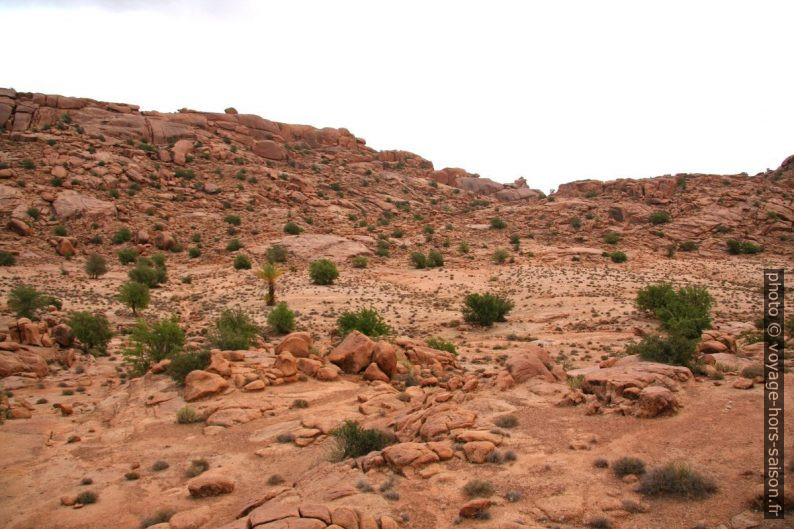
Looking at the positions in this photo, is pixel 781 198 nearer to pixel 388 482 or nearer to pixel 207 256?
pixel 207 256

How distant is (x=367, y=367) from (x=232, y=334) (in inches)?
184

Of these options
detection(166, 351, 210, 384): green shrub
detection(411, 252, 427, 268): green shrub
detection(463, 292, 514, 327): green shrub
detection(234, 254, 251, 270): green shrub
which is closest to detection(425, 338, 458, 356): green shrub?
detection(463, 292, 514, 327): green shrub

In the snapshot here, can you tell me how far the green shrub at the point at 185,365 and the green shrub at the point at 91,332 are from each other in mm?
5789

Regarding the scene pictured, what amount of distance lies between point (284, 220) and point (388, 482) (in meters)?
36.9

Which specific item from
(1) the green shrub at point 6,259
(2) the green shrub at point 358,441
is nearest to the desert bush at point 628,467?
(2) the green shrub at point 358,441

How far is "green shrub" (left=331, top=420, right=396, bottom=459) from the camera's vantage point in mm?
8516

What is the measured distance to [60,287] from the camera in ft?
85.7

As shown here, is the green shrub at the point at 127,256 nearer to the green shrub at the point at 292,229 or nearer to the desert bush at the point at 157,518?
the green shrub at the point at 292,229

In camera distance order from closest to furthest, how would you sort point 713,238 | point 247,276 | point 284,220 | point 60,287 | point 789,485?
point 789,485
point 60,287
point 247,276
point 713,238
point 284,220

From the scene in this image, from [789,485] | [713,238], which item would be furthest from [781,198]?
[789,485]

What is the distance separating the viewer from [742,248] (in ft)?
122

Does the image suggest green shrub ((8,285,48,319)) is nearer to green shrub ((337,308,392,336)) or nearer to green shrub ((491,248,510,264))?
green shrub ((337,308,392,336))

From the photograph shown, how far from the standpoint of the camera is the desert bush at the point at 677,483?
598 centimetres

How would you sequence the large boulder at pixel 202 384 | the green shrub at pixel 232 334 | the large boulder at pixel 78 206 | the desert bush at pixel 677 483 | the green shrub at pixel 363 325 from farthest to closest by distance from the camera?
1. the large boulder at pixel 78 206
2. the green shrub at pixel 363 325
3. the green shrub at pixel 232 334
4. the large boulder at pixel 202 384
5. the desert bush at pixel 677 483
